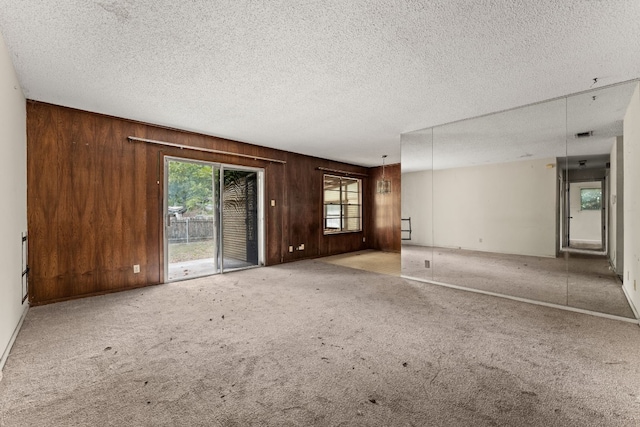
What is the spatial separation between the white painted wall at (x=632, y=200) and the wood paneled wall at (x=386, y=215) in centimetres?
472

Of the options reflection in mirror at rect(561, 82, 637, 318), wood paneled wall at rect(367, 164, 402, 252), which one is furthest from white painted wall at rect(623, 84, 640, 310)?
wood paneled wall at rect(367, 164, 402, 252)

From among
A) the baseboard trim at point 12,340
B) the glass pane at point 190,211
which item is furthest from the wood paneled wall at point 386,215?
the baseboard trim at point 12,340

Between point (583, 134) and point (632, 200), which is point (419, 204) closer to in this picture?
point (583, 134)

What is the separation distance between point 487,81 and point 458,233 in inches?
91.7

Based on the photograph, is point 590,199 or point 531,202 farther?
point 590,199

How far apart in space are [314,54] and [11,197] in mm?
2996

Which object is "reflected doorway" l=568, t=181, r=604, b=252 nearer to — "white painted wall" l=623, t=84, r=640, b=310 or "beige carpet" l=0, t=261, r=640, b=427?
"white painted wall" l=623, t=84, r=640, b=310

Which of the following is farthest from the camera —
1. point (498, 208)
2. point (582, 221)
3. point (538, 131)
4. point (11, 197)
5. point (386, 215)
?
point (386, 215)

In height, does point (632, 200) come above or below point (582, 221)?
above

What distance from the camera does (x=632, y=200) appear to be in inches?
120

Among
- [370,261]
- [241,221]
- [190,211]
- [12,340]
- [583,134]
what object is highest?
[583,134]

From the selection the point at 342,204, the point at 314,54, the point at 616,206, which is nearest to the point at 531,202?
the point at 616,206

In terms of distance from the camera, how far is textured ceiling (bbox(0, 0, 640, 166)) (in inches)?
73.2

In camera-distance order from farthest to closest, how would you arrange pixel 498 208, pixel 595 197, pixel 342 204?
pixel 342 204 → pixel 595 197 → pixel 498 208
